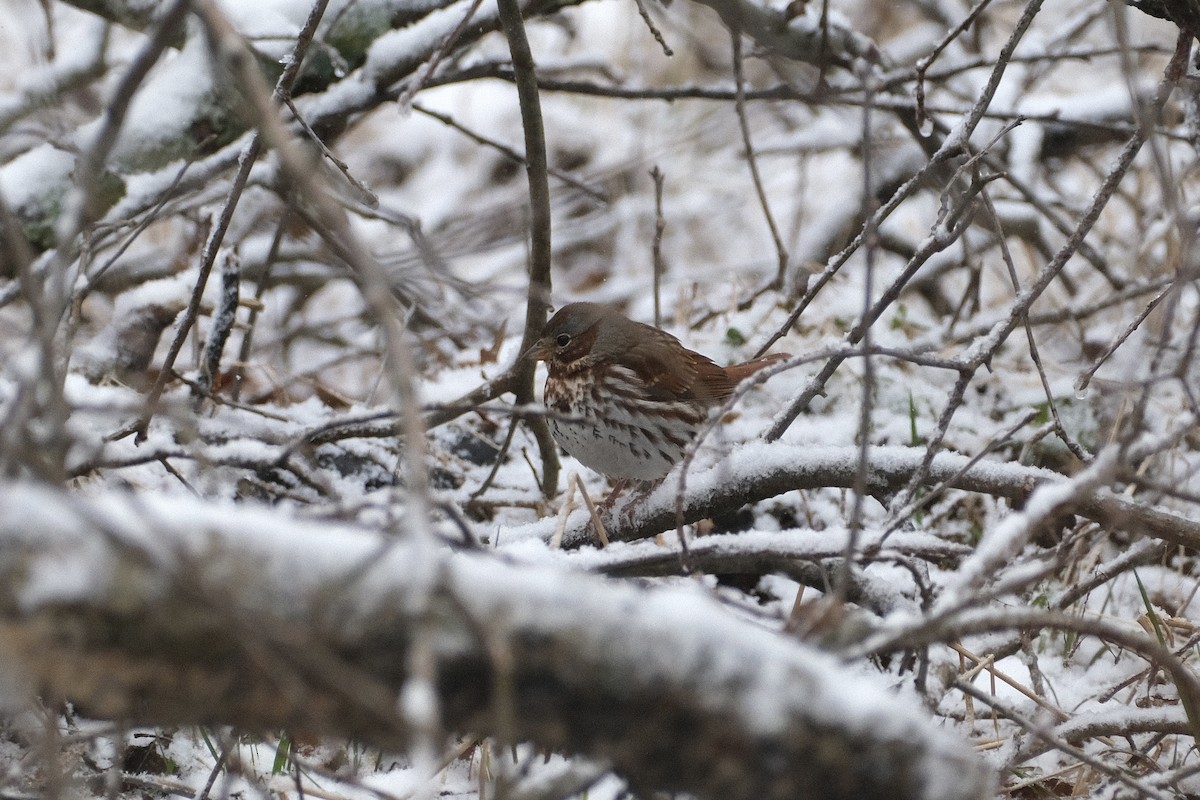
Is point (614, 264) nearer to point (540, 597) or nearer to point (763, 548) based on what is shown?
point (763, 548)

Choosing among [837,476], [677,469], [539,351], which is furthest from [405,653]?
[539,351]

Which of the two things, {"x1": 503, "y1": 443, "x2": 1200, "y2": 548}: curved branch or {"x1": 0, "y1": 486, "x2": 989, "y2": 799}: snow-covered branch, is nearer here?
{"x1": 0, "y1": 486, "x2": 989, "y2": 799}: snow-covered branch

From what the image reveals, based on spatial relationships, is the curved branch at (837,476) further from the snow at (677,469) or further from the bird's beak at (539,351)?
the bird's beak at (539,351)

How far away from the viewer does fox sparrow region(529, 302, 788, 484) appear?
3.00 meters

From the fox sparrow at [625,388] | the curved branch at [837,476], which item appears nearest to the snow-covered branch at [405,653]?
the curved branch at [837,476]

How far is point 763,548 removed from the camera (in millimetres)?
1780

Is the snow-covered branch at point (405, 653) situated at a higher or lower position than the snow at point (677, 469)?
lower

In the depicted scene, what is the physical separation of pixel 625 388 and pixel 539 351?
0.27m

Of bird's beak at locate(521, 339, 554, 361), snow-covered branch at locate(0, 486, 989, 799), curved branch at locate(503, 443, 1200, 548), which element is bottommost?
snow-covered branch at locate(0, 486, 989, 799)

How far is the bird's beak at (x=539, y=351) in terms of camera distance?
9.79 feet

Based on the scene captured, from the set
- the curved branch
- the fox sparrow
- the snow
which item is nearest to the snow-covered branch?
the snow

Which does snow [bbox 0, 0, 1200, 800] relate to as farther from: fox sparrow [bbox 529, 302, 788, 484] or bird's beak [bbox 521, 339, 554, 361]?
bird's beak [bbox 521, 339, 554, 361]

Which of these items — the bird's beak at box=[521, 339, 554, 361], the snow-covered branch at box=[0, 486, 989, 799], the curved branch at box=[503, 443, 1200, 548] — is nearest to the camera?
the snow-covered branch at box=[0, 486, 989, 799]

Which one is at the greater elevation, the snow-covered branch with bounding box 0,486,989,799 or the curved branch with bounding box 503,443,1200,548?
the curved branch with bounding box 503,443,1200,548
